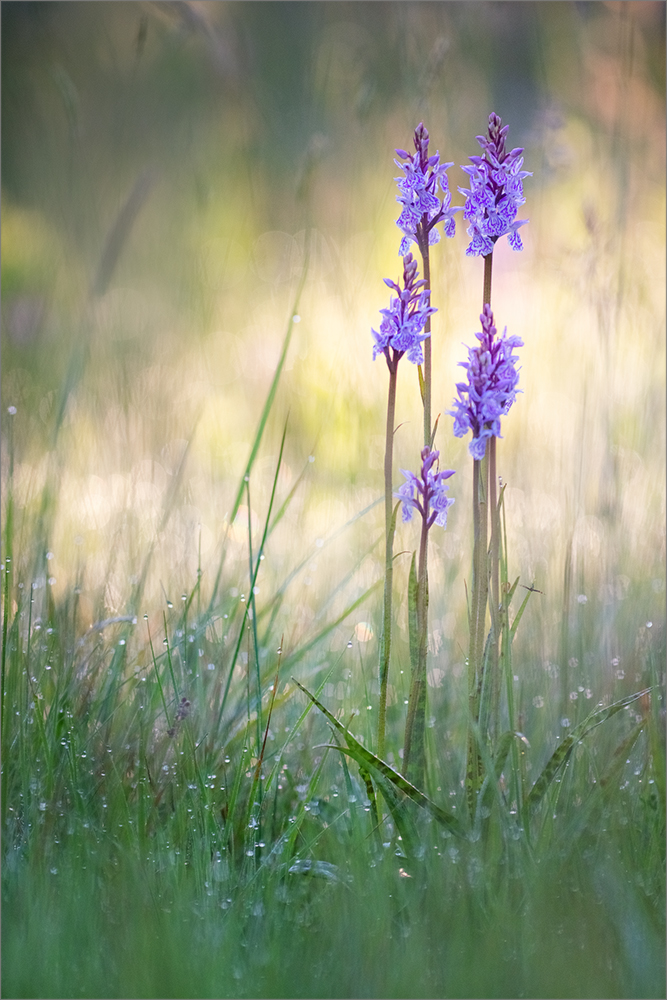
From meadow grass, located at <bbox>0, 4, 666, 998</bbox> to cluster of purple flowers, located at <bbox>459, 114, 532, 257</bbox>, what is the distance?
0.21 metres

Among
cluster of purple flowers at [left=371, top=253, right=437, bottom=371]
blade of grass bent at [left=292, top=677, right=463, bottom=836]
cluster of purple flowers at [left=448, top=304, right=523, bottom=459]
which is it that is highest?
cluster of purple flowers at [left=371, top=253, right=437, bottom=371]

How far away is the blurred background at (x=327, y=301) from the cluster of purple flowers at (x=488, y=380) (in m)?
0.38

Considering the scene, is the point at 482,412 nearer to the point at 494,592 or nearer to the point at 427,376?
the point at 427,376

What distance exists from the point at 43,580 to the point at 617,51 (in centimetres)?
118

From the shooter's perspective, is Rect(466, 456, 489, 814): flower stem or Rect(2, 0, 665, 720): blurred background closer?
Rect(466, 456, 489, 814): flower stem

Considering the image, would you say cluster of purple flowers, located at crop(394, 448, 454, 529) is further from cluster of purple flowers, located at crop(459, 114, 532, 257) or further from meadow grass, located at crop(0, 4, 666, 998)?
cluster of purple flowers, located at crop(459, 114, 532, 257)

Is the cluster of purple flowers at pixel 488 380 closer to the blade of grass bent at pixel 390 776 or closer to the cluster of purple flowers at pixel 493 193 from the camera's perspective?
the cluster of purple flowers at pixel 493 193

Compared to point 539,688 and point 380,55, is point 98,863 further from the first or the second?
point 380,55

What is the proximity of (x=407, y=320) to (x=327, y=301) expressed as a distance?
0.96m

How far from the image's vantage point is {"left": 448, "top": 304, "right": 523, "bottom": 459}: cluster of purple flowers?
0.73 m

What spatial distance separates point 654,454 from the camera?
1.37 meters

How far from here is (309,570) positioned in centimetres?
132

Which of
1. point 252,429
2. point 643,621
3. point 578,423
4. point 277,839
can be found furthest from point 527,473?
point 277,839

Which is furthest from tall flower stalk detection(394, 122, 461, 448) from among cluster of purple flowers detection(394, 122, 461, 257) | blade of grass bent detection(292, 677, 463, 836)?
blade of grass bent detection(292, 677, 463, 836)
